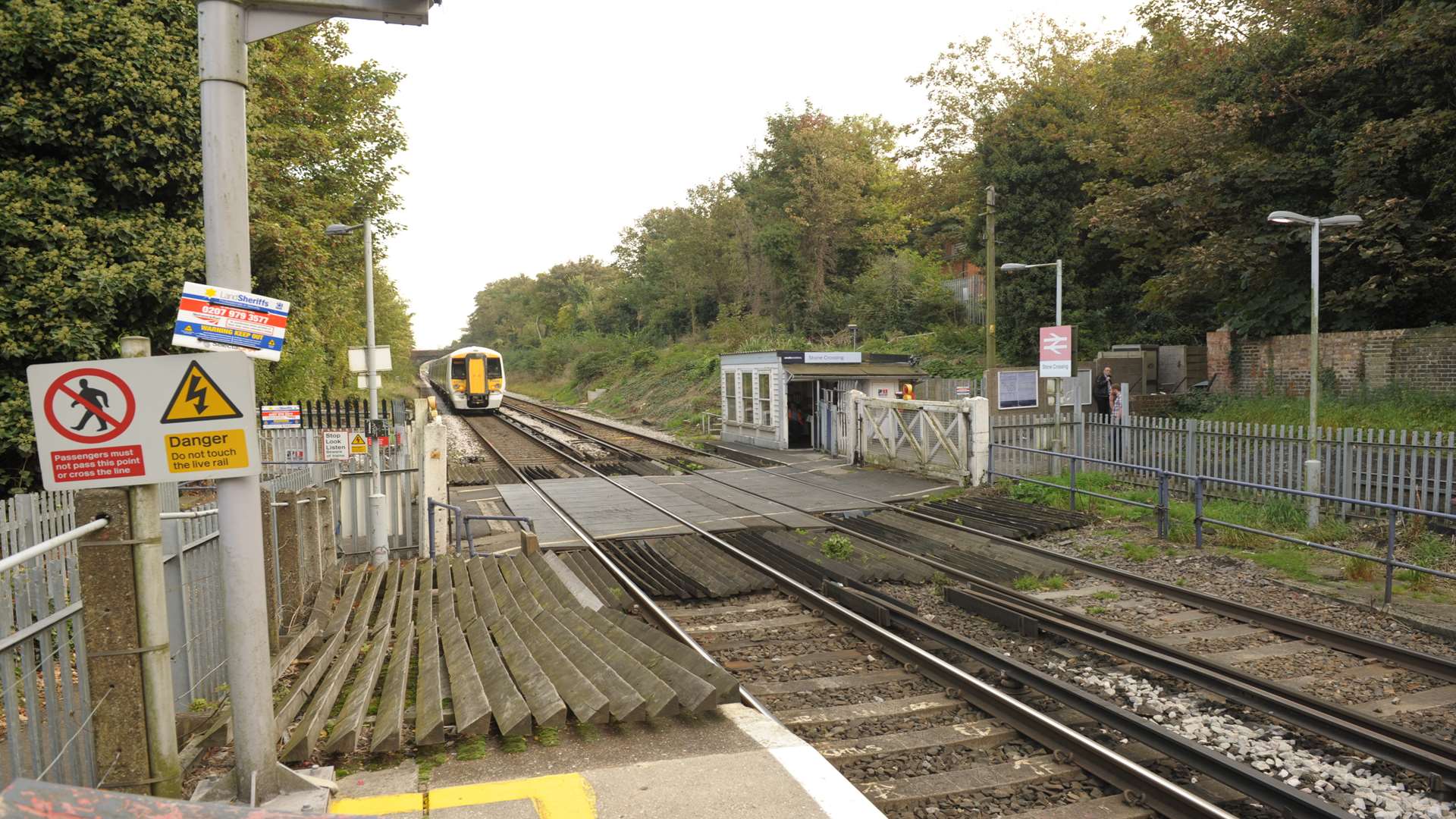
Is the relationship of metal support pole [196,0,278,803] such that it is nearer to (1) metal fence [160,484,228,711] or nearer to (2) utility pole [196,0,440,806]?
(2) utility pole [196,0,440,806]

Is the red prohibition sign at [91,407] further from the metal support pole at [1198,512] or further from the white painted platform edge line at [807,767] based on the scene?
the metal support pole at [1198,512]

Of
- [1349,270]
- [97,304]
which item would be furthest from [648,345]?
[97,304]

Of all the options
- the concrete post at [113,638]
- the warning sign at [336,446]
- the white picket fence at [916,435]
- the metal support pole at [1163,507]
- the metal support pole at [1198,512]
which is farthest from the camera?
the white picket fence at [916,435]

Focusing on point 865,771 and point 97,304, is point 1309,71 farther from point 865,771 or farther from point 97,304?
point 97,304

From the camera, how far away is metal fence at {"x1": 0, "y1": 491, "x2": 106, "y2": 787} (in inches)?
133

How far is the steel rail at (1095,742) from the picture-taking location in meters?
4.77

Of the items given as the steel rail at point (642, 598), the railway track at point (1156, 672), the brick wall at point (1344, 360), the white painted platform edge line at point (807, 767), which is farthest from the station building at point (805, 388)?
the white painted platform edge line at point (807, 767)

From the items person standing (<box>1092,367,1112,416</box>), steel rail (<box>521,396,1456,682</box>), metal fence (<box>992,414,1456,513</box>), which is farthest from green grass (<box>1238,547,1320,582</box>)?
person standing (<box>1092,367,1112,416</box>)

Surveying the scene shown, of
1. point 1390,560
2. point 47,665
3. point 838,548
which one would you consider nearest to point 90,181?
point 838,548

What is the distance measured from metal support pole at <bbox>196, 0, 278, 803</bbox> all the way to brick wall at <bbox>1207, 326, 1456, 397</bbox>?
68.9ft

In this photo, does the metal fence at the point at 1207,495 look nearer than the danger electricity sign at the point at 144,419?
No

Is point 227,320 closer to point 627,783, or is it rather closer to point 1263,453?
point 627,783

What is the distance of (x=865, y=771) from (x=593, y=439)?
87.0 ft

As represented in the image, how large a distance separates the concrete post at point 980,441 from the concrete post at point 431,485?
923cm
